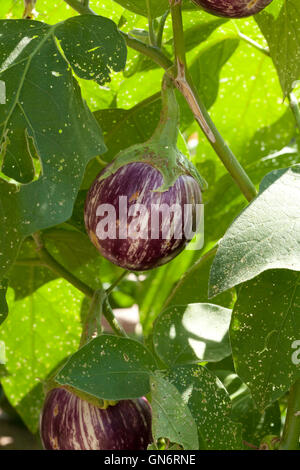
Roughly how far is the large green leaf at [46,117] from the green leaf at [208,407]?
13cm

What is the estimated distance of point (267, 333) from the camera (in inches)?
16.5

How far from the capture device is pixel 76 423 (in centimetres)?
45

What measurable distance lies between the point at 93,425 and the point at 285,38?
27 centimetres

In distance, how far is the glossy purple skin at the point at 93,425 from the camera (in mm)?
450

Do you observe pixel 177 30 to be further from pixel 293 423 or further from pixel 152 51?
pixel 293 423

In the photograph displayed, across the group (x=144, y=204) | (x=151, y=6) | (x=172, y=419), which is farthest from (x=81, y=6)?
(x=172, y=419)

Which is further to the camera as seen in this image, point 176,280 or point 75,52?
point 176,280

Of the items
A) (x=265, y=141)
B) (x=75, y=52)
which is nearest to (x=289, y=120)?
(x=265, y=141)

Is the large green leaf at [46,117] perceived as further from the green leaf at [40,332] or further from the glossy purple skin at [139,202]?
the green leaf at [40,332]

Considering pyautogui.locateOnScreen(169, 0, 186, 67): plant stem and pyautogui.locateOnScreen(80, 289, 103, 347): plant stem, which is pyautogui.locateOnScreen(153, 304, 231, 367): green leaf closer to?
pyautogui.locateOnScreen(80, 289, 103, 347): plant stem

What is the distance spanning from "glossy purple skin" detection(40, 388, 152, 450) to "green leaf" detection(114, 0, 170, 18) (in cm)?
24

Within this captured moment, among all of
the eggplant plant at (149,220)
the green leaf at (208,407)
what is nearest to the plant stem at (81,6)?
the eggplant plant at (149,220)

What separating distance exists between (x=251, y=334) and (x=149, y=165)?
11 centimetres
